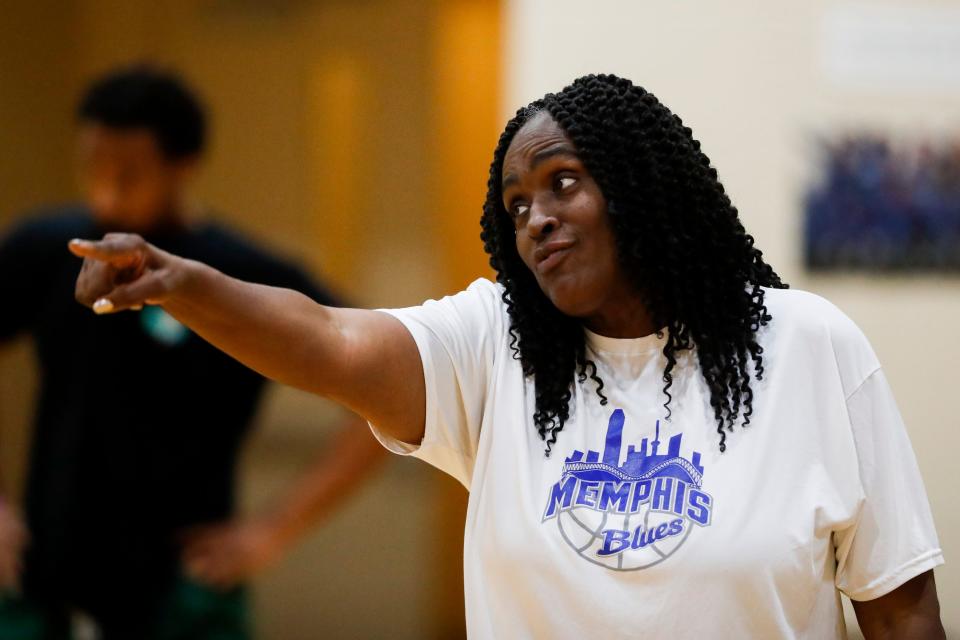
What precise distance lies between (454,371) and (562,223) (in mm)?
225

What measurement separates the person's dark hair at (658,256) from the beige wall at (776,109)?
1664 mm

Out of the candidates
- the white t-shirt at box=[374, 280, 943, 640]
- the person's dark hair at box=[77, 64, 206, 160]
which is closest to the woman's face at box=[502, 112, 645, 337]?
the white t-shirt at box=[374, 280, 943, 640]

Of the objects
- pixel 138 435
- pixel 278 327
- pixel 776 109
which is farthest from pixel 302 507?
pixel 776 109

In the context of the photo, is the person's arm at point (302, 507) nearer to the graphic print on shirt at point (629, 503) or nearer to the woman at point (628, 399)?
the woman at point (628, 399)

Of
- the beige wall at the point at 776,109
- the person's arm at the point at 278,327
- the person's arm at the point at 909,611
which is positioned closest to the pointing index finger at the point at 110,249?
the person's arm at the point at 278,327

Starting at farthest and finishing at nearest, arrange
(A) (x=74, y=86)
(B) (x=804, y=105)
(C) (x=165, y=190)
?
(A) (x=74, y=86)
(B) (x=804, y=105)
(C) (x=165, y=190)

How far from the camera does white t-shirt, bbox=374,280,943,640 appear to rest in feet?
4.34

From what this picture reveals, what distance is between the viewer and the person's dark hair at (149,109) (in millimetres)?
2568

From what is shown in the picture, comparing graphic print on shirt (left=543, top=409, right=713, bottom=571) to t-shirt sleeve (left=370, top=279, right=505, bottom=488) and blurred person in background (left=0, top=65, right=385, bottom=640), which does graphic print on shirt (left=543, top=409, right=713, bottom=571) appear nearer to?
t-shirt sleeve (left=370, top=279, right=505, bottom=488)

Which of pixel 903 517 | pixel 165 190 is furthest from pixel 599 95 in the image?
pixel 165 190

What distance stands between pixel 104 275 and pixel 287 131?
9.94 ft

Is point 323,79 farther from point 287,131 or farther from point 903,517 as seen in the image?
point 903,517

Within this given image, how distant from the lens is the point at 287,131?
13.7 ft

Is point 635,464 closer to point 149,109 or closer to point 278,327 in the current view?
point 278,327
